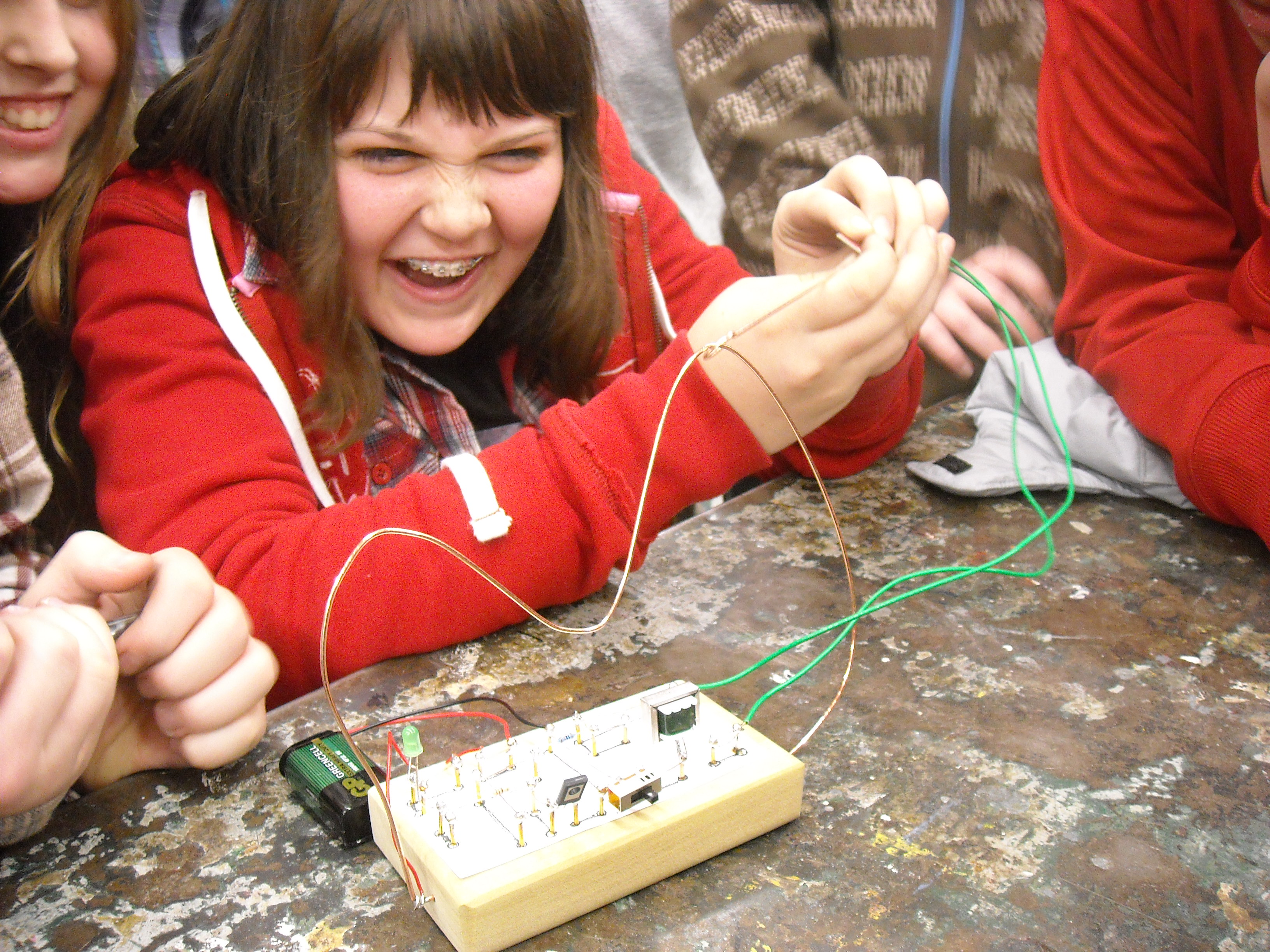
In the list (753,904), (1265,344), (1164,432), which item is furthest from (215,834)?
(1265,344)

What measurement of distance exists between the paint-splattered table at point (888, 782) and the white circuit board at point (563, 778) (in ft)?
0.19

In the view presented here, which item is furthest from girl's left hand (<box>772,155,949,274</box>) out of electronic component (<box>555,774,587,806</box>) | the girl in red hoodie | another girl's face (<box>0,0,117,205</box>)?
another girl's face (<box>0,0,117,205</box>)

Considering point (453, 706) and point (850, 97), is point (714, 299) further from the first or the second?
point (850, 97)

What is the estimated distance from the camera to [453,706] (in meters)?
0.88

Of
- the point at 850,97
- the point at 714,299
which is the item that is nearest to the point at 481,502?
the point at 714,299

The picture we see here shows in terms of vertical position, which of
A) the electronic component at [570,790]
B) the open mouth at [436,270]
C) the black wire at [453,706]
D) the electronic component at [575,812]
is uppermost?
the open mouth at [436,270]

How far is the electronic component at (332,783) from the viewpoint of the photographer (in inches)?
28.3

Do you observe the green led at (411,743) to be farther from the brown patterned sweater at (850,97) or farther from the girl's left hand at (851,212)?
the brown patterned sweater at (850,97)

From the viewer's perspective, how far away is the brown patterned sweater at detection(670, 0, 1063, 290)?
6.20 ft

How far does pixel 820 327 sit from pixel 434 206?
0.44m

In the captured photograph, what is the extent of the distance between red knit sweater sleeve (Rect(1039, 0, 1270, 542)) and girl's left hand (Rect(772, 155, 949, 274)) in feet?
1.32

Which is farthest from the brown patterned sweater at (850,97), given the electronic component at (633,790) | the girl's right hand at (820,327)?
the electronic component at (633,790)

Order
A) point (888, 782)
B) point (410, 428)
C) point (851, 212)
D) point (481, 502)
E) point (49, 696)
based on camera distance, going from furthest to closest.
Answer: point (410, 428)
point (851, 212)
point (481, 502)
point (888, 782)
point (49, 696)

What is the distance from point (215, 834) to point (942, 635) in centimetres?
65
